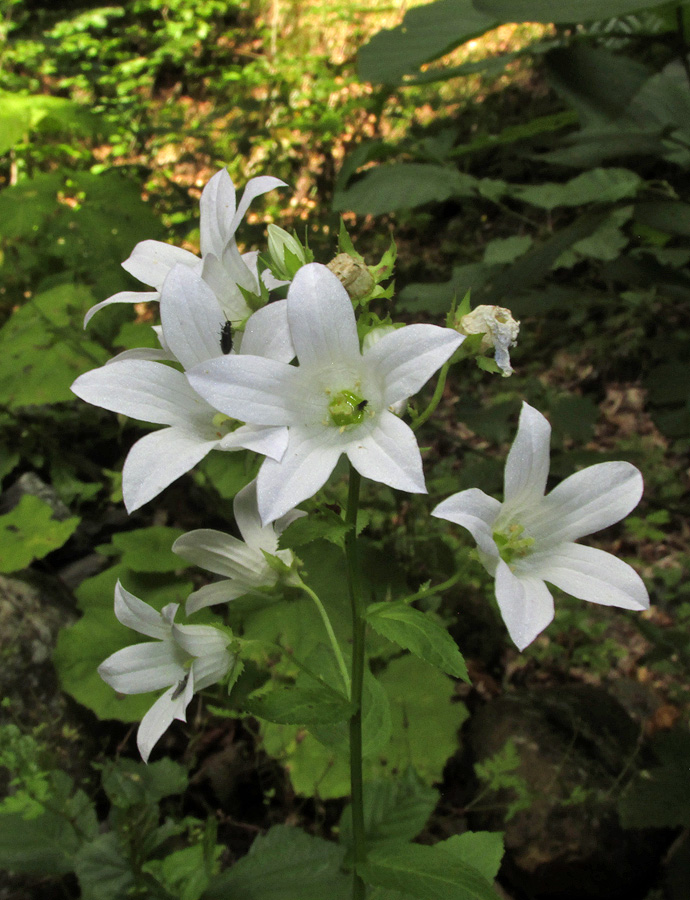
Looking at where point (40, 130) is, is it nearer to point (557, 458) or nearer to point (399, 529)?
point (399, 529)

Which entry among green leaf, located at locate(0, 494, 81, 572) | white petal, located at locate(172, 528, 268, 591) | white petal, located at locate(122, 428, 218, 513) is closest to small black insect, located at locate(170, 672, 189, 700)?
white petal, located at locate(172, 528, 268, 591)

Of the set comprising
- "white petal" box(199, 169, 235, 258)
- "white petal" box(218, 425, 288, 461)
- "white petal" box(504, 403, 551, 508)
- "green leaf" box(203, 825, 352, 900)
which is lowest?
"green leaf" box(203, 825, 352, 900)

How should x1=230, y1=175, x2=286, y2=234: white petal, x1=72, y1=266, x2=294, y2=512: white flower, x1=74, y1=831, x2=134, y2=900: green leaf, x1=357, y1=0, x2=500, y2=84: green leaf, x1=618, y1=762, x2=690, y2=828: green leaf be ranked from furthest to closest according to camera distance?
1. x1=357, y1=0, x2=500, y2=84: green leaf
2. x1=618, y1=762, x2=690, y2=828: green leaf
3. x1=74, y1=831, x2=134, y2=900: green leaf
4. x1=230, y1=175, x2=286, y2=234: white petal
5. x1=72, y1=266, x2=294, y2=512: white flower

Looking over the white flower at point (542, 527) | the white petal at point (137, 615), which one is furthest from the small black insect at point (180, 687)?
the white flower at point (542, 527)

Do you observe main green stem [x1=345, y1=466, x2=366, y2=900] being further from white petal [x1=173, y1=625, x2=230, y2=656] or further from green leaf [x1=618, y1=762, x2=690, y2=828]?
green leaf [x1=618, y1=762, x2=690, y2=828]

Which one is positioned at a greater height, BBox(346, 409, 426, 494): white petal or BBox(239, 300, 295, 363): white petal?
BBox(239, 300, 295, 363): white petal

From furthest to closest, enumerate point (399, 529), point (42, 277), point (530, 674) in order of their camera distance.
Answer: point (42, 277) → point (399, 529) → point (530, 674)

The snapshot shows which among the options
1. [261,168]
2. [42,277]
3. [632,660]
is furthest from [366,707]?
[261,168]
